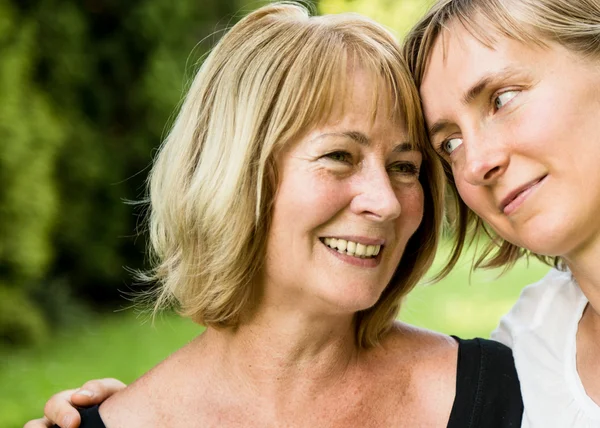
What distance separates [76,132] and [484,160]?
220 inches

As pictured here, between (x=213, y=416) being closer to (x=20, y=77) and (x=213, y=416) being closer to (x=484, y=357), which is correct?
(x=484, y=357)

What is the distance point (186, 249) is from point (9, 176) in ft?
13.7

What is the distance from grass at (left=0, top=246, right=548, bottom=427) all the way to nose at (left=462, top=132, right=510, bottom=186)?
2775mm

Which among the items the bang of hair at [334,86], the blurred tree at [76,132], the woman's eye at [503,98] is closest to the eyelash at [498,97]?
the woman's eye at [503,98]

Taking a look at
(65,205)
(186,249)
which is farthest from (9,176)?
(186,249)

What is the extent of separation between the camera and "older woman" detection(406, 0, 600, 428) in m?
1.97

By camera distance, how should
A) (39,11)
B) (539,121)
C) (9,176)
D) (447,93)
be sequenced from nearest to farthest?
(539,121), (447,93), (9,176), (39,11)

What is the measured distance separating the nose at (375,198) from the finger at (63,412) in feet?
3.17

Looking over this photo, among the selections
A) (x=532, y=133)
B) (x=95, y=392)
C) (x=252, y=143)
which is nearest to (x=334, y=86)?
(x=252, y=143)

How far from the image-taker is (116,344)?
7129 millimetres

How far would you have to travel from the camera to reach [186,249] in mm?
2451

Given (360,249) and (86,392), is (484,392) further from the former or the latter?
(86,392)

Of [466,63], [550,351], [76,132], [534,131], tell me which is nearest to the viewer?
[534,131]

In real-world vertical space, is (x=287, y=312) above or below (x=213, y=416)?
above
